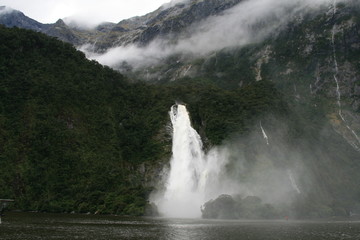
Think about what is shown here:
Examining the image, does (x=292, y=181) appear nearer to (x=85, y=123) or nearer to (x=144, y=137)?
(x=144, y=137)

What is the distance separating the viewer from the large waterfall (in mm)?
104050

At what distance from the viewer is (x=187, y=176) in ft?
385

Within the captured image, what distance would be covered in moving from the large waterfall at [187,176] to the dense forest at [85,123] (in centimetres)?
384

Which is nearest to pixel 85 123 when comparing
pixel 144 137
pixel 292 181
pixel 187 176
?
pixel 144 137

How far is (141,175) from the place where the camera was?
12162cm

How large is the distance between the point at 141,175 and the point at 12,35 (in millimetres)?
77956

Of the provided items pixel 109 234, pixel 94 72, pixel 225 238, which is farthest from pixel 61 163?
pixel 225 238

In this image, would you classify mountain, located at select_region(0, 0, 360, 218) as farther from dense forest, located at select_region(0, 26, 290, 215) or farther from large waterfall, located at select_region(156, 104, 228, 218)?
large waterfall, located at select_region(156, 104, 228, 218)

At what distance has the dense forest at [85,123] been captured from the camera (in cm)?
10719

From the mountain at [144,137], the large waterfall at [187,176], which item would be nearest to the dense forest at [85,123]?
the mountain at [144,137]

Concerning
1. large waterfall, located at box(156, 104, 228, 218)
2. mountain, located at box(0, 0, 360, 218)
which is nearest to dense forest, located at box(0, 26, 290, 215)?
mountain, located at box(0, 0, 360, 218)

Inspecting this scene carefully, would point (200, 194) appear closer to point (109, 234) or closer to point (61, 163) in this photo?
point (61, 163)

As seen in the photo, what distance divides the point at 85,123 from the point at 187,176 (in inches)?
1613

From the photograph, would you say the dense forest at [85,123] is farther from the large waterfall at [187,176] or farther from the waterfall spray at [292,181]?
the waterfall spray at [292,181]
